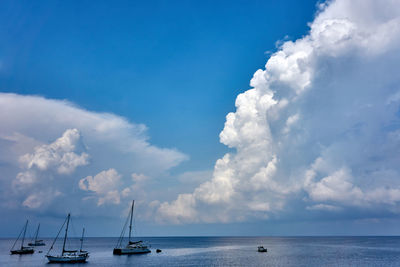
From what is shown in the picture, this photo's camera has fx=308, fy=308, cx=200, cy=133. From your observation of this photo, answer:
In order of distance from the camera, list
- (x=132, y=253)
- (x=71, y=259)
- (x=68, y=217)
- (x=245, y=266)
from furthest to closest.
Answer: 1. (x=132, y=253)
2. (x=68, y=217)
3. (x=71, y=259)
4. (x=245, y=266)

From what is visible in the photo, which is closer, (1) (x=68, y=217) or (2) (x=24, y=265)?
(2) (x=24, y=265)

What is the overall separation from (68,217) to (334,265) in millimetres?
109576

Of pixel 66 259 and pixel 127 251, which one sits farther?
pixel 127 251

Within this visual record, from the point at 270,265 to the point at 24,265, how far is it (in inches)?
3651

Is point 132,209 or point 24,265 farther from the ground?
point 132,209

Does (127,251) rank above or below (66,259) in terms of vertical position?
above

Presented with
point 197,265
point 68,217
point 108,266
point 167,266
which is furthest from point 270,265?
point 68,217

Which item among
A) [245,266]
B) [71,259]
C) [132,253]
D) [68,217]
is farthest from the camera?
[132,253]

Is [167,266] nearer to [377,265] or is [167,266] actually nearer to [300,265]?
[300,265]

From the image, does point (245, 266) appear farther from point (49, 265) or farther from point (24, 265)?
point (24, 265)

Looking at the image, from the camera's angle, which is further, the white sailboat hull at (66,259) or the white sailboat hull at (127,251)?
the white sailboat hull at (127,251)

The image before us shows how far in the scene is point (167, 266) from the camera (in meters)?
115

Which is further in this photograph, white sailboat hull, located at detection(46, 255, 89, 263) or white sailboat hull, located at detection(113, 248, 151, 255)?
white sailboat hull, located at detection(113, 248, 151, 255)

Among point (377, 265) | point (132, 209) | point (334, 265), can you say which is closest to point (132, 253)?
point (132, 209)
